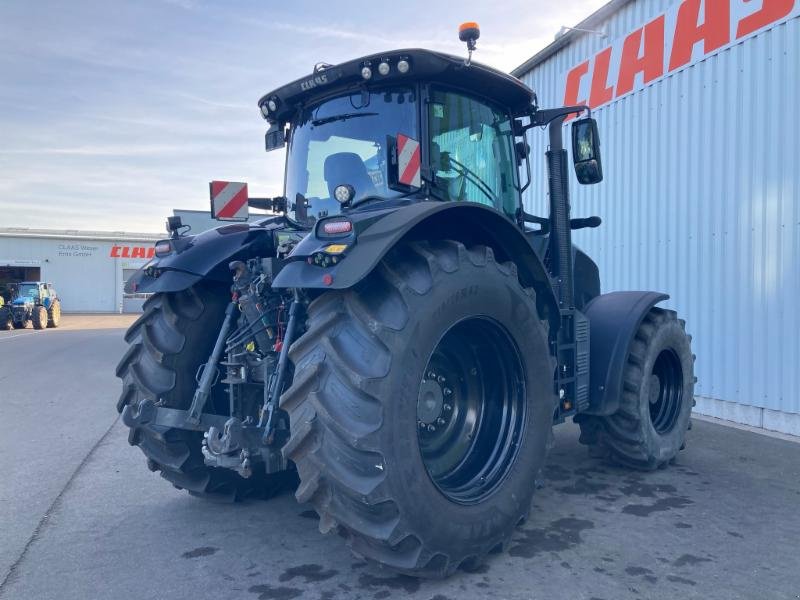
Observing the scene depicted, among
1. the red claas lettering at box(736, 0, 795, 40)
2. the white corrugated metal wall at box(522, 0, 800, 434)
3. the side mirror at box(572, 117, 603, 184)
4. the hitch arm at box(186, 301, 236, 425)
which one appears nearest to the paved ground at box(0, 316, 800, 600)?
the hitch arm at box(186, 301, 236, 425)

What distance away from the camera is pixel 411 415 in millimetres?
2830

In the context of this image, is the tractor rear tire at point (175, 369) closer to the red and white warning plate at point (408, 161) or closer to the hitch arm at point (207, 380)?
the hitch arm at point (207, 380)

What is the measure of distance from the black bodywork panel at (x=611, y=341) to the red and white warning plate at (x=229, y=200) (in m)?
2.81

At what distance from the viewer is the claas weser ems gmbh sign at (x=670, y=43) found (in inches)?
261

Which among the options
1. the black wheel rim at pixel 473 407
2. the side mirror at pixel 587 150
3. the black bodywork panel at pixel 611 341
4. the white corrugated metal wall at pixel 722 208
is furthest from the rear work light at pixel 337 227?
the white corrugated metal wall at pixel 722 208

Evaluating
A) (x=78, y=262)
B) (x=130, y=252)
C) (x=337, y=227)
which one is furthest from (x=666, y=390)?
(x=78, y=262)

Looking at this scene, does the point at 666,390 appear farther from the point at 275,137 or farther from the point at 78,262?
the point at 78,262

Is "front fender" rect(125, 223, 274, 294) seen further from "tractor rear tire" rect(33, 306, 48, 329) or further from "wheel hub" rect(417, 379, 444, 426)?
"tractor rear tire" rect(33, 306, 48, 329)

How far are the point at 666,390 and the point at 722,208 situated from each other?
9.14 ft

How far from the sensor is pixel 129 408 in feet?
12.2

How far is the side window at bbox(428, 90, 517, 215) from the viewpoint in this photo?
3.71 m

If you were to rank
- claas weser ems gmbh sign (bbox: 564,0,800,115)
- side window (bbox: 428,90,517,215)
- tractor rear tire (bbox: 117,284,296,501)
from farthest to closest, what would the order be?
1. claas weser ems gmbh sign (bbox: 564,0,800,115)
2. tractor rear tire (bbox: 117,284,296,501)
3. side window (bbox: 428,90,517,215)

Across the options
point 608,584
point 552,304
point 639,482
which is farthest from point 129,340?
point 639,482

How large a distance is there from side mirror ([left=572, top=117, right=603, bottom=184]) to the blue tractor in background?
28.8 m
